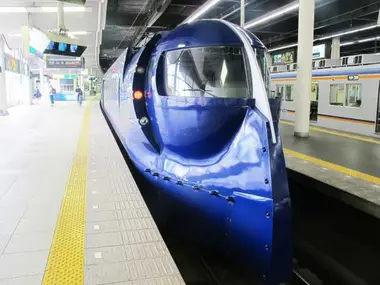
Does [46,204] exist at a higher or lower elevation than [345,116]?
lower

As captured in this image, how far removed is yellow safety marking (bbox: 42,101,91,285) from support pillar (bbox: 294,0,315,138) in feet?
19.5

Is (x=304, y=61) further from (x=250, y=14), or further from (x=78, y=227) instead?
(x=250, y=14)

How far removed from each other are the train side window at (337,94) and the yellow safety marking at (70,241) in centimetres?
881

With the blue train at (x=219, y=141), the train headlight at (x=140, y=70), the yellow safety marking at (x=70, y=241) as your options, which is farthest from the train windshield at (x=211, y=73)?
the yellow safety marking at (x=70, y=241)

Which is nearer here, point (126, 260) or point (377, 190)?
point (126, 260)

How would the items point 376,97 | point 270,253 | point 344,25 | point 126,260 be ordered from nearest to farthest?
point 126,260 → point 270,253 → point 376,97 → point 344,25

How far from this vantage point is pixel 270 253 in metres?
2.92

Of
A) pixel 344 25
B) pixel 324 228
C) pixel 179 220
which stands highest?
pixel 344 25

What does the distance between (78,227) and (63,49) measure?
9.58 metres

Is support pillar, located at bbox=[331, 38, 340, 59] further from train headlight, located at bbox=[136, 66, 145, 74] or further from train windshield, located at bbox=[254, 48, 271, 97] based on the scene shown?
train headlight, located at bbox=[136, 66, 145, 74]

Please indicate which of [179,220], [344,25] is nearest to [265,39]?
[344,25]

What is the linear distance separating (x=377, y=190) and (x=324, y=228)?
1078 mm

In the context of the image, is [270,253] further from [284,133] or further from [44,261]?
[284,133]

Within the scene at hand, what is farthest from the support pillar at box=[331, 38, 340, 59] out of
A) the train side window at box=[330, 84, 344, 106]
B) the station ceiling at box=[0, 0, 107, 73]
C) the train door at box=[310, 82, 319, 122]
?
the station ceiling at box=[0, 0, 107, 73]
